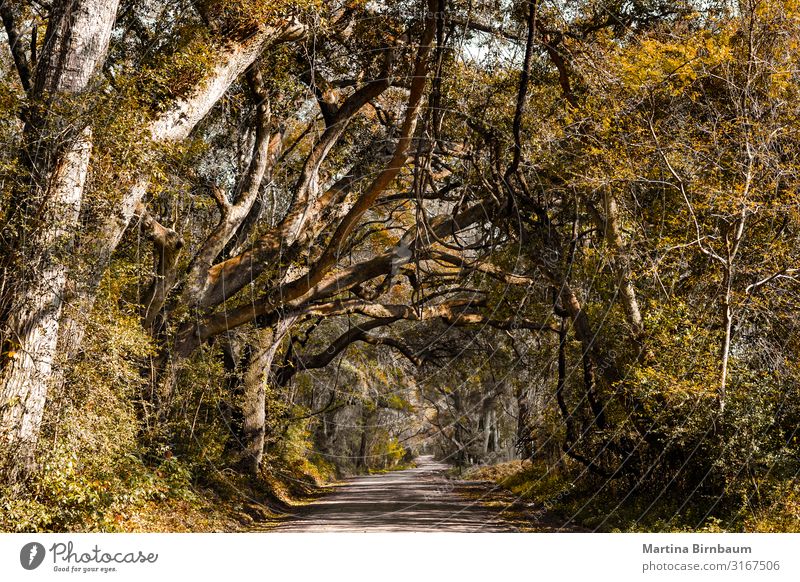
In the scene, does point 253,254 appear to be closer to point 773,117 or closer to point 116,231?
point 116,231

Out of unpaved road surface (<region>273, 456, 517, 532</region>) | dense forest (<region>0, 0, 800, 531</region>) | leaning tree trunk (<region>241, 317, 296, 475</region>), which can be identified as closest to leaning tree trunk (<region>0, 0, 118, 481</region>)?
dense forest (<region>0, 0, 800, 531</region>)

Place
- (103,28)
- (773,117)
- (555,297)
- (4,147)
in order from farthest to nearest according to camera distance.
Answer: (555,297) → (773,117) → (103,28) → (4,147)

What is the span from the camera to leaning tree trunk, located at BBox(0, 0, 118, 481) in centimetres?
732

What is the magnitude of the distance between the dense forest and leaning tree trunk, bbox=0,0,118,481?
0.03 metres

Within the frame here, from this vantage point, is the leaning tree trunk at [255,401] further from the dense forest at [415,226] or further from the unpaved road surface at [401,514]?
the unpaved road surface at [401,514]

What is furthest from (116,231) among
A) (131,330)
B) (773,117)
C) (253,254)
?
(773,117)

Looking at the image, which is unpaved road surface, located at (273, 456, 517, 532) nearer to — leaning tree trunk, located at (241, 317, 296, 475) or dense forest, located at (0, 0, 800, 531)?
dense forest, located at (0, 0, 800, 531)

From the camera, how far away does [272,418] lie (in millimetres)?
18188

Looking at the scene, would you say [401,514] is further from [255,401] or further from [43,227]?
[43,227]

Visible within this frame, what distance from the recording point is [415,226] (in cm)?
1182

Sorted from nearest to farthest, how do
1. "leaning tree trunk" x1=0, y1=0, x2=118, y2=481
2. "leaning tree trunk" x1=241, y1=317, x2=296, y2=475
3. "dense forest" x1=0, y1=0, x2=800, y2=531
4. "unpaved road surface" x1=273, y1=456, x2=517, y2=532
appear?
1. "leaning tree trunk" x1=0, y1=0, x2=118, y2=481
2. "dense forest" x1=0, y1=0, x2=800, y2=531
3. "unpaved road surface" x1=273, y1=456, x2=517, y2=532
4. "leaning tree trunk" x1=241, y1=317, x2=296, y2=475

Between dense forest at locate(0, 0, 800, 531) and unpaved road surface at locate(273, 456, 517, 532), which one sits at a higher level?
dense forest at locate(0, 0, 800, 531)

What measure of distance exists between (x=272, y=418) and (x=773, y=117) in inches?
498

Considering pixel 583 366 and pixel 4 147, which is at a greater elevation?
pixel 4 147
